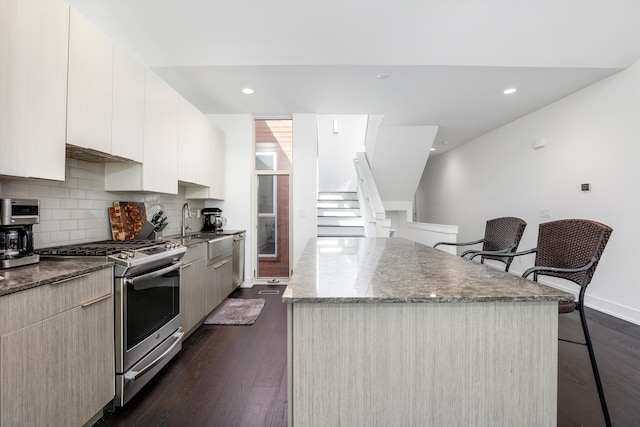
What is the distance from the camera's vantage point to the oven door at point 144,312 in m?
1.55

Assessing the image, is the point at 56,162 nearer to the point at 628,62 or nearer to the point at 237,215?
the point at 237,215

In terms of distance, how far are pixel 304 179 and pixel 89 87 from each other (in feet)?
8.98

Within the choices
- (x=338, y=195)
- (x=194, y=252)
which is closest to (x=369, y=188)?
(x=338, y=195)

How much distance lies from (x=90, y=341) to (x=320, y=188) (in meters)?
6.38

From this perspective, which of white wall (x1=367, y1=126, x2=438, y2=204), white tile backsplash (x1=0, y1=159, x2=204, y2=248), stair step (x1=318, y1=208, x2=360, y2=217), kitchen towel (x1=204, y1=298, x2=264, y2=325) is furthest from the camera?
stair step (x1=318, y1=208, x2=360, y2=217)

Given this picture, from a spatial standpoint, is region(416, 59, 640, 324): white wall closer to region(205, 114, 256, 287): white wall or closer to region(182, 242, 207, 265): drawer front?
region(205, 114, 256, 287): white wall

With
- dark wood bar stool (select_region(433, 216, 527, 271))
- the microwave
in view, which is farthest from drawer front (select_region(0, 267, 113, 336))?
dark wood bar stool (select_region(433, 216, 527, 271))

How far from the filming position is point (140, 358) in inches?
66.2

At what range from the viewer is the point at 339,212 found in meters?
5.82

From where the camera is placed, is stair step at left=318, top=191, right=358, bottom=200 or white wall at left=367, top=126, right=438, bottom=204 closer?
white wall at left=367, top=126, right=438, bottom=204

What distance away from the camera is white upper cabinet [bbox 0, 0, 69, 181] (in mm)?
1242

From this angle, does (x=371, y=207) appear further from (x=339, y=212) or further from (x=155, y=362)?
(x=155, y=362)

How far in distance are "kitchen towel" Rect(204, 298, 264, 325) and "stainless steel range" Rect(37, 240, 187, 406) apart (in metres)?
0.71

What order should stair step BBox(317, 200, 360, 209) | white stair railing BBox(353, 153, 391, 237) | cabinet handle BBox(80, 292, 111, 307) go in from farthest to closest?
1. stair step BBox(317, 200, 360, 209)
2. white stair railing BBox(353, 153, 391, 237)
3. cabinet handle BBox(80, 292, 111, 307)
